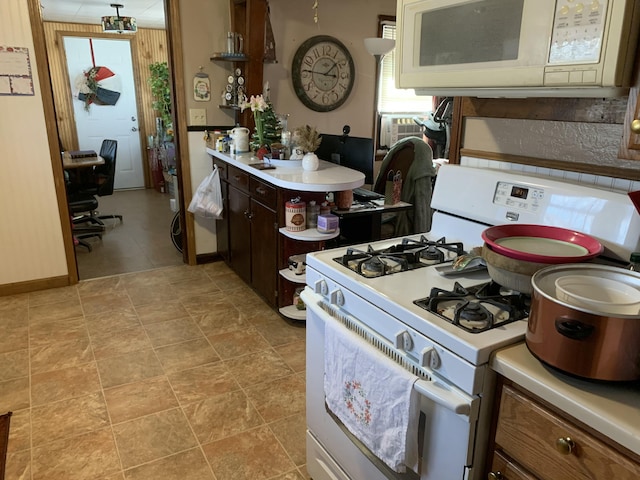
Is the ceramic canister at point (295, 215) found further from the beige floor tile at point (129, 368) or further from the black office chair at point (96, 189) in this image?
the black office chair at point (96, 189)

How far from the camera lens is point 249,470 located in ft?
6.36

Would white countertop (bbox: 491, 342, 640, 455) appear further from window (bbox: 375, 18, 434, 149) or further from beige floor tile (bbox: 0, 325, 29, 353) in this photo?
window (bbox: 375, 18, 434, 149)

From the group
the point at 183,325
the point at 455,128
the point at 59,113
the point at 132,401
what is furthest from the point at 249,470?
the point at 59,113

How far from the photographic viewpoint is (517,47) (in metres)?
1.19

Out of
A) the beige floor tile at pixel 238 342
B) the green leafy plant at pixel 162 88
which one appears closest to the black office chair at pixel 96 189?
the green leafy plant at pixel 162 88

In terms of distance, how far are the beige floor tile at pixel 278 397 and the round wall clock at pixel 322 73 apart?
Result: 2.88 meters

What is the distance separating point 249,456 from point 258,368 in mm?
651

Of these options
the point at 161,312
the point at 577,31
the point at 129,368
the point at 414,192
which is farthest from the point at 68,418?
the point at 414,192

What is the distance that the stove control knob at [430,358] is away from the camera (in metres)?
1.12

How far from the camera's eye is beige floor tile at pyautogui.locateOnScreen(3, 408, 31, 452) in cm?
204

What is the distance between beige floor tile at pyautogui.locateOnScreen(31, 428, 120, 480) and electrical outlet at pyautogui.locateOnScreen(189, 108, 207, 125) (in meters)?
2.46

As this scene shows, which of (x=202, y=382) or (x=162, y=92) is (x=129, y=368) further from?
(x=162, y=92)

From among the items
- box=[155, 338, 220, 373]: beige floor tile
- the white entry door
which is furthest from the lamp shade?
the white entry door

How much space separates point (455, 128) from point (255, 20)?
2.31m
